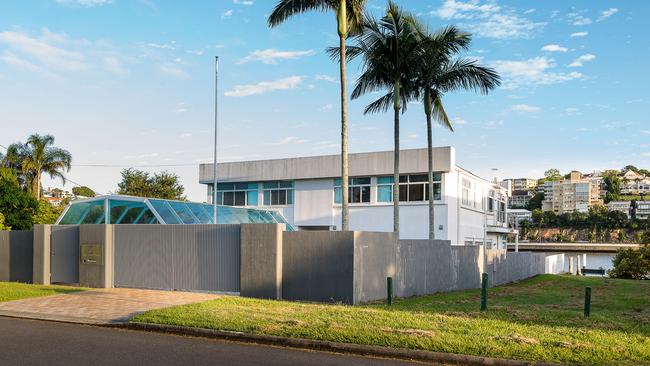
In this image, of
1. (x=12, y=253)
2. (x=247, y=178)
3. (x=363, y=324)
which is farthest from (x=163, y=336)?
(x=247, y=178)

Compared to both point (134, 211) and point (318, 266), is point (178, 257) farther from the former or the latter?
point (318, 266)

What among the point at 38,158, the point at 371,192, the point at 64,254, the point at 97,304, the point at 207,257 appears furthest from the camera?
the point at 38,158

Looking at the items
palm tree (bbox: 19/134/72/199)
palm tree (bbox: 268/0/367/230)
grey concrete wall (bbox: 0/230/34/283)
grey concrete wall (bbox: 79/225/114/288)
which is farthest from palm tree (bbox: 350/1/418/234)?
palm tree (bbox: 19/134/72/199)

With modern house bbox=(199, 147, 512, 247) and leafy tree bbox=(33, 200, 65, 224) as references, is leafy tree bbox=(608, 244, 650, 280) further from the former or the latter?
leafy tree bbox=(33, 200, 65, 224)

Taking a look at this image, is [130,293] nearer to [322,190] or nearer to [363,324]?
[363,324]

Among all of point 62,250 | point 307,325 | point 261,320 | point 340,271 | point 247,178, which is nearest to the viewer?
point 307,325

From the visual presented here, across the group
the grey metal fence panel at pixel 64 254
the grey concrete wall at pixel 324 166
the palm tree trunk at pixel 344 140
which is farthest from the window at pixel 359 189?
the grey metal fence panel at pixel 64 254

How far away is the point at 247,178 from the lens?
1801 inches

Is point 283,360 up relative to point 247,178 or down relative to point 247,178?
down

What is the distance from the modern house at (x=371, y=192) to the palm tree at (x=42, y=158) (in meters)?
19.8

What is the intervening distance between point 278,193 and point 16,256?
76.7ft

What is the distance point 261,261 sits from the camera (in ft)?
56.9

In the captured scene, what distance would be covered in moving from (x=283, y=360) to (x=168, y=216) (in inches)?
542

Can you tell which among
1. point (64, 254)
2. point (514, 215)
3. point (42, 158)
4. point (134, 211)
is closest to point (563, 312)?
point (134, 211)
